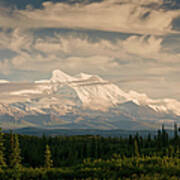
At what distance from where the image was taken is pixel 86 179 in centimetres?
3703

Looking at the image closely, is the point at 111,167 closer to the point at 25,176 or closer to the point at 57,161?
the point at 25,176

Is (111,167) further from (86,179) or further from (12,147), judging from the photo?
(12,147)

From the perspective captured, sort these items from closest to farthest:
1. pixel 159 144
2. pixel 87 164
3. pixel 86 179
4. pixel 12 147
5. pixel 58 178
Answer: pixel 86 179 → pixel 58 178 → pixel 87 164 → pixel 12 147 → pixel 159 144

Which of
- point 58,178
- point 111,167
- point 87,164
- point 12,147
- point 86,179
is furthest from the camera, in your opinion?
point 12,147

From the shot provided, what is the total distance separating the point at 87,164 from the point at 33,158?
158 metres

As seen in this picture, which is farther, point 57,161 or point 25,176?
point 57,161

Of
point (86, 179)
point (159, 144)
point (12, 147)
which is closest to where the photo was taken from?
point (86, 179)

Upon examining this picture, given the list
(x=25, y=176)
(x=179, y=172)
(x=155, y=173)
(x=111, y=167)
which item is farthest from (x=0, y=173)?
(x=179, y=172)

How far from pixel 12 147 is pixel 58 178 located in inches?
3665

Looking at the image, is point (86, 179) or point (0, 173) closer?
point (86, 179)

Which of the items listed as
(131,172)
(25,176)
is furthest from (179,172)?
(25,176)

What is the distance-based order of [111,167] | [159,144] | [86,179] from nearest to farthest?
[86,179] → [111,167] → [159,144]

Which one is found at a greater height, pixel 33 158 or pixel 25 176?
pixel 25 176

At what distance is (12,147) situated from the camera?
420 feet
